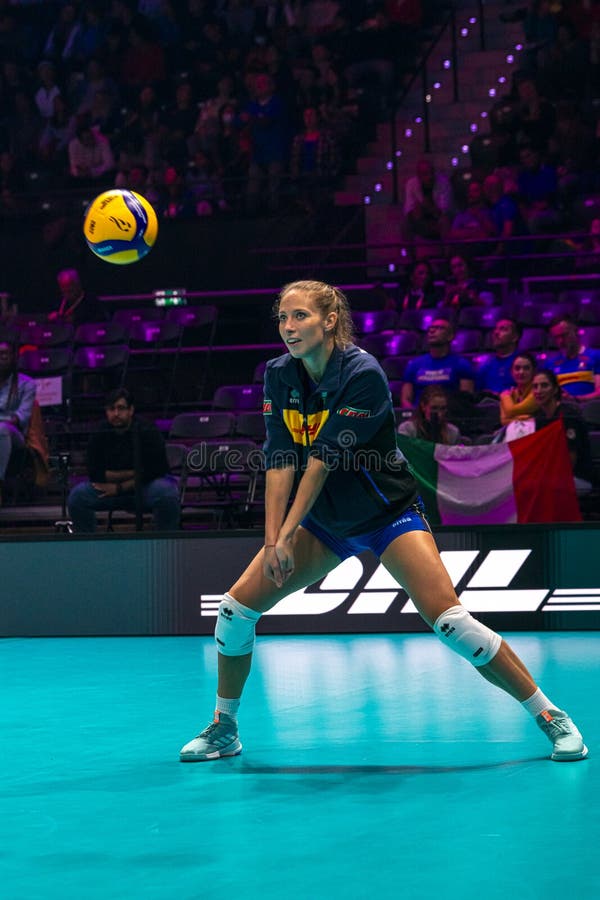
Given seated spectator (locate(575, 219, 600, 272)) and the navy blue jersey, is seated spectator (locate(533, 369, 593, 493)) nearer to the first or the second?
the navy blue jersey

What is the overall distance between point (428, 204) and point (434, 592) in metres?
11.6

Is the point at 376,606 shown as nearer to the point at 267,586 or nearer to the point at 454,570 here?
the point at 454,570

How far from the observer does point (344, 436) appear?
470 cm

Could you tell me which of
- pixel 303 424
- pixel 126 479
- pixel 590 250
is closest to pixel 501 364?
pixel 590 250

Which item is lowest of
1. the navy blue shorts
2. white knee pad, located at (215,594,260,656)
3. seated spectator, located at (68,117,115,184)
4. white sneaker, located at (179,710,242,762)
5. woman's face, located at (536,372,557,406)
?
white sneaker, located at (179,710,242,762)

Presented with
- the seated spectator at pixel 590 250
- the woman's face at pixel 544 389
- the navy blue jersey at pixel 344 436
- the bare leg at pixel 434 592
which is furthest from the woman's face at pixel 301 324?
the seated spectator at pixel 590 250

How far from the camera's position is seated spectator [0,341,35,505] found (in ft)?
34.1

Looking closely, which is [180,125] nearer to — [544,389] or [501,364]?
[501,364]

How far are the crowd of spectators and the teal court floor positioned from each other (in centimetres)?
1089

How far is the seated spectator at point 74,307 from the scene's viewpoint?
1538 centimetres

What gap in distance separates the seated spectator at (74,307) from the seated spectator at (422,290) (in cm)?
382

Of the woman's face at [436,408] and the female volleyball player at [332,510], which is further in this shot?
the woman's face at [436,408]

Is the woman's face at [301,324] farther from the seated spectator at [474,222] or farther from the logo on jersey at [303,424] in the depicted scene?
the seated spectator at [474,222]

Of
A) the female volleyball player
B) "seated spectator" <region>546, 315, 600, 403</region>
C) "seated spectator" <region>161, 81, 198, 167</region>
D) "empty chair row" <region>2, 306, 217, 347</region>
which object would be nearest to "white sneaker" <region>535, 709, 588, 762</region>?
the female volleyball player
